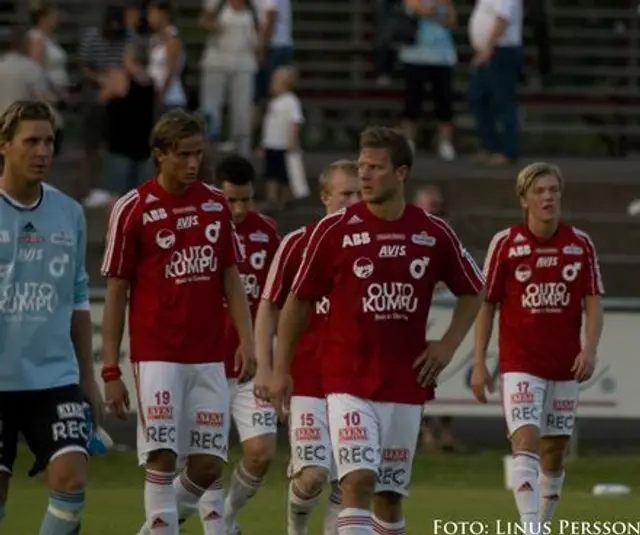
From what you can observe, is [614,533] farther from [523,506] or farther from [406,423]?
[406,423]

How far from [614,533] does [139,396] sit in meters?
3.70

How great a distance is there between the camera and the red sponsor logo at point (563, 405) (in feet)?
48.2

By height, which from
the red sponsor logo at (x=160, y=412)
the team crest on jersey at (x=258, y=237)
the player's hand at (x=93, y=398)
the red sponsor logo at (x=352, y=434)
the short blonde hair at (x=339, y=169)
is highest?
the short blonde hair at (x=339, y=169)

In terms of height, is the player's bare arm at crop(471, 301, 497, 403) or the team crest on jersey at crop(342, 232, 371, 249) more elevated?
the team crest on jersey at crop(342, 232, 371, 249)

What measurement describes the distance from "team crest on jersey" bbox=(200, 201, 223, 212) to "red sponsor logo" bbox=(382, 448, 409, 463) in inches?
79.1

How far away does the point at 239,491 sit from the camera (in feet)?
48.3

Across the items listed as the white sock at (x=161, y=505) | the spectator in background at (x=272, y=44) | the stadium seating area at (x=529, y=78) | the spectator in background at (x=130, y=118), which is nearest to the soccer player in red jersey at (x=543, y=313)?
the white sock at (x=161, y=505)

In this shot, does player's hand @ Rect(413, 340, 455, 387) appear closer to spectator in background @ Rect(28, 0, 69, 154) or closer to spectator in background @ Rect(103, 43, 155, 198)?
spectator in background @ Rect(103, 43, 155, 198)

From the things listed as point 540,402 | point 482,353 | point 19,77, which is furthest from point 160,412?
point 19,77

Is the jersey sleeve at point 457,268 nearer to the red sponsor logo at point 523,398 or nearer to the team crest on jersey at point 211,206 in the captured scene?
the team crest on jersey at point 211,206

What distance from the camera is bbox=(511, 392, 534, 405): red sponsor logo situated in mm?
14492

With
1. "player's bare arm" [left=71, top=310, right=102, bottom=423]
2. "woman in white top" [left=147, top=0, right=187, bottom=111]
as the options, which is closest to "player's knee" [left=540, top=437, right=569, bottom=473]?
"player's bare arm" [left=71, top=310, right=102, bottom=423]

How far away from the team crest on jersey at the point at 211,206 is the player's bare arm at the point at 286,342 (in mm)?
1260

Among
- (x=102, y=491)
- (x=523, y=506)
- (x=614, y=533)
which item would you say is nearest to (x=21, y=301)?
(x=523, y=506)
